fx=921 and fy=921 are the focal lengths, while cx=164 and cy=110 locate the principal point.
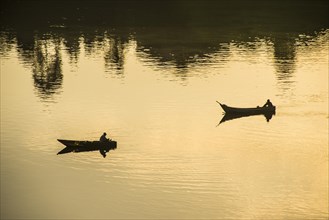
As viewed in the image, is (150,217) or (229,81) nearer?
(150,217)

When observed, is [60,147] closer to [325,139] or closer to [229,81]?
[325,139]

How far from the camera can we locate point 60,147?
51.1m

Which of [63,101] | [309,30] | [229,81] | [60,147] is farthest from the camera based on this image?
[309,30]

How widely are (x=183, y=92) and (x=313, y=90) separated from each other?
9.39m

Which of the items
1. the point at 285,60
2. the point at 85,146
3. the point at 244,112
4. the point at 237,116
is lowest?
the point at 285,60

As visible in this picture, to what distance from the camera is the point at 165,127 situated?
55.7 m

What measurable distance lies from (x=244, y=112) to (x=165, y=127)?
586 centimetres

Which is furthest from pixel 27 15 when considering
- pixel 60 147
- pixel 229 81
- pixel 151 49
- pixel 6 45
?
pixel 60 147

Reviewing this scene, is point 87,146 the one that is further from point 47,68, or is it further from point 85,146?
point 47,68

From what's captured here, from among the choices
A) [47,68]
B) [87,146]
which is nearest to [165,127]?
[87,146]

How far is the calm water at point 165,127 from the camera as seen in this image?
141 ft

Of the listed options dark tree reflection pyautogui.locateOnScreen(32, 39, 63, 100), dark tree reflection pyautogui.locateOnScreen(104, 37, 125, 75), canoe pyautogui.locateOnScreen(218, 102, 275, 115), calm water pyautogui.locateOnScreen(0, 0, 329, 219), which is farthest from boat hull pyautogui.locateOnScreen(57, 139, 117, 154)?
dark tree reflection pyautogui.locateOnScreen(104, 37, 125, 75)

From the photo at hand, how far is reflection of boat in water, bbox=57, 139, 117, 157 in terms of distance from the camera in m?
49.6

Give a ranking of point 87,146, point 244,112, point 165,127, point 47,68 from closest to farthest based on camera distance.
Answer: point 87,146
point 165,127
point 244,112
point 47,68
